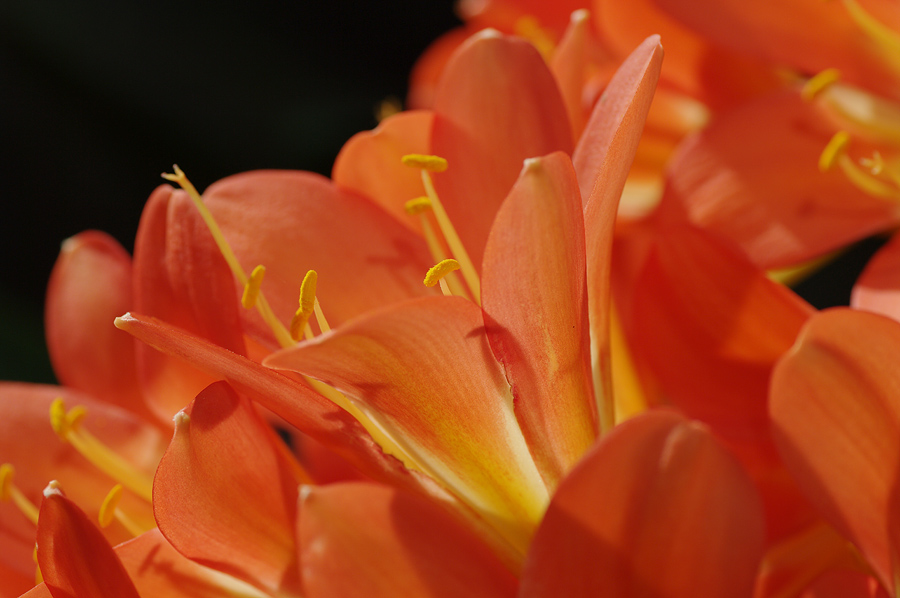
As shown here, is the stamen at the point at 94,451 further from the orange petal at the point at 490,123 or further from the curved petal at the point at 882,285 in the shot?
the curved petal at the point at 882,285

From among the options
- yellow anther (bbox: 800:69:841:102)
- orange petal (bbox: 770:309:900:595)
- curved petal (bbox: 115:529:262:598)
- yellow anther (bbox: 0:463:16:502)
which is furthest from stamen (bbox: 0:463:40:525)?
yellow anther (bbox: 800:69:841:102)

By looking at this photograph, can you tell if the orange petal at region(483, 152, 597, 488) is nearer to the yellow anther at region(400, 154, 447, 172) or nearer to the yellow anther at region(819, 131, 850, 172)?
the yellow anther at region(400, 154, 447, 172)

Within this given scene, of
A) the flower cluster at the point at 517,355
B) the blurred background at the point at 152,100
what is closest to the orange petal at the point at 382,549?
the flower cluster at the point at 517,355

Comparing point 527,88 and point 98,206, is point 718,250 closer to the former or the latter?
point 527,88

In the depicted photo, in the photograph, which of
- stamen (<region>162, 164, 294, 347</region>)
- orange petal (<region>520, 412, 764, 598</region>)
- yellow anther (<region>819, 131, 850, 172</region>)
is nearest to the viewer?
orange petal (<region>520, 412, 764, 598</region>)

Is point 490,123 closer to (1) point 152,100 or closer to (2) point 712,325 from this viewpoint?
(2) point 712,325

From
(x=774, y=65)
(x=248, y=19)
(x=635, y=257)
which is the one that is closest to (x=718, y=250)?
(x=635, y=257)
